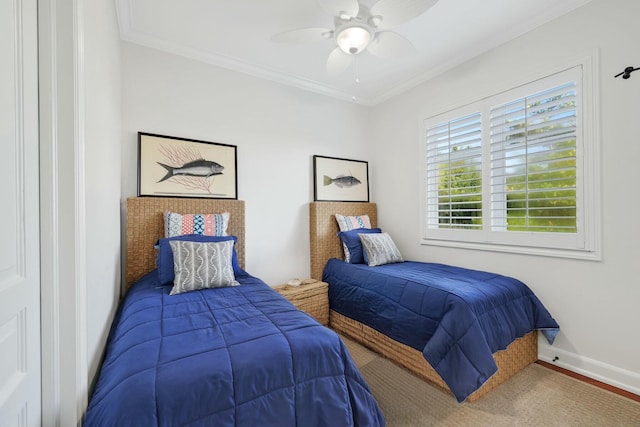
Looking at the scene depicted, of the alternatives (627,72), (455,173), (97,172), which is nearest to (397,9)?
(627,72)

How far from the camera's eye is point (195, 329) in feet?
4.29

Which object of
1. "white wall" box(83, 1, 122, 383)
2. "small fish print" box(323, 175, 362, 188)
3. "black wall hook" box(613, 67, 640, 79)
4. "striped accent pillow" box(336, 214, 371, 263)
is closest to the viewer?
"white wall" box(83, 1, 122, 383)

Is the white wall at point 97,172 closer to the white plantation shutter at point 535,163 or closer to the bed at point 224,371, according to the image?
the bed at point 224,371

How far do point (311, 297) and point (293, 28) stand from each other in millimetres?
2443

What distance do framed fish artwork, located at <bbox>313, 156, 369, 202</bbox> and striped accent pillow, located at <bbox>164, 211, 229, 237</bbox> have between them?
3.92ft

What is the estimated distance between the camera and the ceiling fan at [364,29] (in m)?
1.64

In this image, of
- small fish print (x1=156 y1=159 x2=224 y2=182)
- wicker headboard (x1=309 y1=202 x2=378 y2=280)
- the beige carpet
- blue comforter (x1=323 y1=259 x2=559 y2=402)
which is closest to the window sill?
blue comforter (x1=323 y1=259 x2=559 y2=402)

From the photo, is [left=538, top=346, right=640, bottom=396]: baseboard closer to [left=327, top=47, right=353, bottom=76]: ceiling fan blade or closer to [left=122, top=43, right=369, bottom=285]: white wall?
[left=122, top=43, right=369, bottom=285]: white wall

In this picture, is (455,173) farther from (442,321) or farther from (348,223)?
(442,321)

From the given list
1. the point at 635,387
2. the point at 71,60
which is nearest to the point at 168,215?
the point at 71,60

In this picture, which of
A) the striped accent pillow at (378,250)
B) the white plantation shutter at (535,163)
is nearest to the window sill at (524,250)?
the white plantation shutter at (535,163)

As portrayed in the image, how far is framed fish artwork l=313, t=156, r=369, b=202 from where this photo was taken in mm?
3318

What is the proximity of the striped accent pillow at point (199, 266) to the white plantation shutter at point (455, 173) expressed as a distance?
2222mm

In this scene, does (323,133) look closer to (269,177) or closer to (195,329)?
(269,177)
